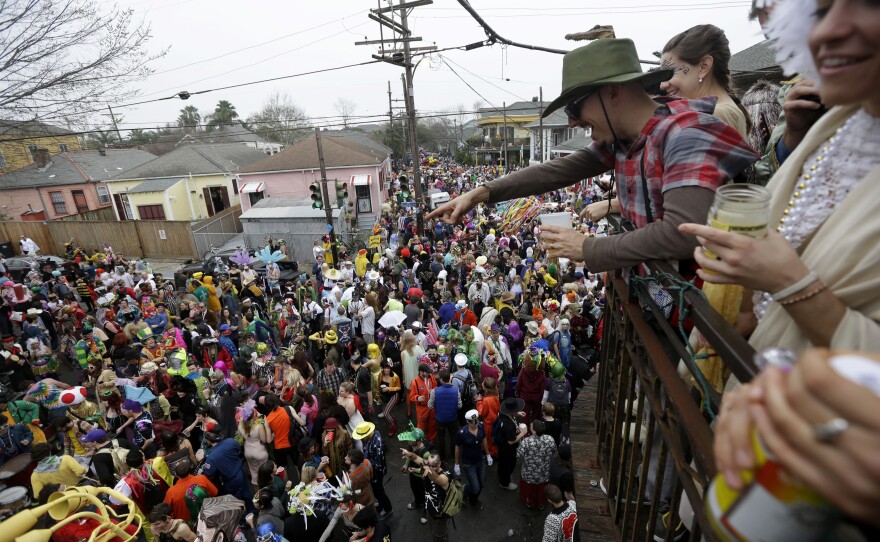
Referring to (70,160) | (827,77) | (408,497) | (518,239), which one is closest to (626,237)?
(827,77)

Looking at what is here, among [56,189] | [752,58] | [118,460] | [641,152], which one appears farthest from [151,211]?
[641,152]

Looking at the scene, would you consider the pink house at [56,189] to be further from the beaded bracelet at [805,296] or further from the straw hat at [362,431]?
the beaded bracelet at [805,296]

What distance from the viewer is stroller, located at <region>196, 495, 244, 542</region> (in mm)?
5219

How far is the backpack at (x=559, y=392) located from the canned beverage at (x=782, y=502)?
278 inches

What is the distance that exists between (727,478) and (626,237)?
1093 millimetres

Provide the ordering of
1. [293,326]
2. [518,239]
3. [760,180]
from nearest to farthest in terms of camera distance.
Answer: [760,180] < [293,326] < [518,239]

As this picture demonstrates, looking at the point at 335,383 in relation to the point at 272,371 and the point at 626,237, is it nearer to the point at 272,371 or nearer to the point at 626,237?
the point at 272,371

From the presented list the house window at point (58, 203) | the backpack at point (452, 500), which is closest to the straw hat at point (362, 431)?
the backpack at point (452, 500)

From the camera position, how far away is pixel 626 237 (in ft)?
5.43

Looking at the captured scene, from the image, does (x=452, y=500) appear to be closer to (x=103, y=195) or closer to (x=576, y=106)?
(x=576, y=106)

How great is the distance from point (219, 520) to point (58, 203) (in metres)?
36.3

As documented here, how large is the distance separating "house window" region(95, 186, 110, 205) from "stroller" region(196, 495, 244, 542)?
115ft

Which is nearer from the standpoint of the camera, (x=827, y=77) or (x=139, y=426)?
(x=827, y=77)

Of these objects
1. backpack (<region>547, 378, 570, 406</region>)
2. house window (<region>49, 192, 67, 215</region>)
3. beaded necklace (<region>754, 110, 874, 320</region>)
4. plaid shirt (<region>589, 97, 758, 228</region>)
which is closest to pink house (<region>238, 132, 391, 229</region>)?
house window (<region>49, 192, 67, 215</region>)
